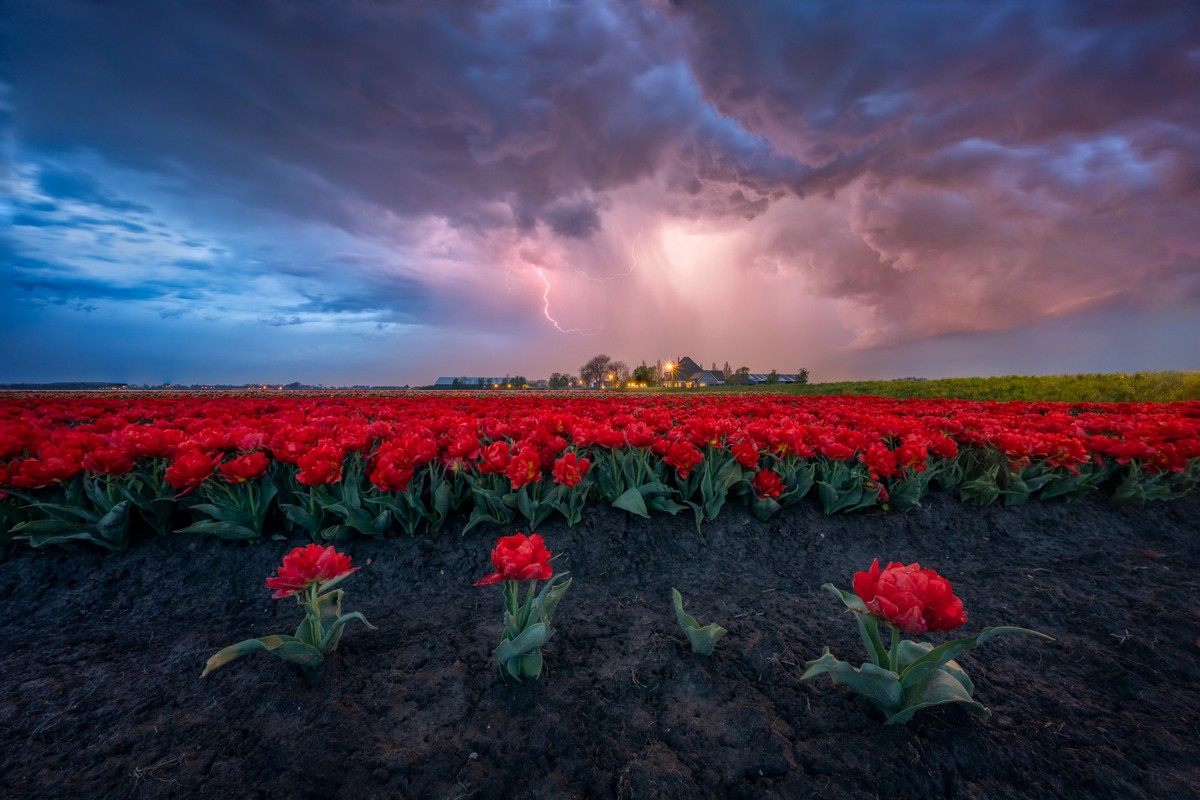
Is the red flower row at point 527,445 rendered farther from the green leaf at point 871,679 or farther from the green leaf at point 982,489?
the green leaf at point 871,679

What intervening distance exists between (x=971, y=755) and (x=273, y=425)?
232 inches

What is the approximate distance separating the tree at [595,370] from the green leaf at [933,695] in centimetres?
9976

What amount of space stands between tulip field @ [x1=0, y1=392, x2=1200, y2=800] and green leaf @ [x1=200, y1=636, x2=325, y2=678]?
0.02 m

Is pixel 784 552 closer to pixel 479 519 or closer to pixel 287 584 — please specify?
Result: pixel 479 519

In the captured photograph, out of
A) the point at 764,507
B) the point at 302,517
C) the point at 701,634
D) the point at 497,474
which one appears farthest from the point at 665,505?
the point at 302,517

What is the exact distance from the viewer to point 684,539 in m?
3.83

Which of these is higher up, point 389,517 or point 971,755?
point 389,517

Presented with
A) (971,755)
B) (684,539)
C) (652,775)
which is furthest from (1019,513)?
(652,775)

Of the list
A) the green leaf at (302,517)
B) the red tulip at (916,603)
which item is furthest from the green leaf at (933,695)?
the green leaf at (302,517)

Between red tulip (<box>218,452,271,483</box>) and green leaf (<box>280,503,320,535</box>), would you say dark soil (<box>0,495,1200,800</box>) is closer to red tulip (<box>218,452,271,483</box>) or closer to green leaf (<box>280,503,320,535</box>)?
green leaf (<box>280,503,320,535</box>)

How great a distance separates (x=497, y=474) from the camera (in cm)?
387

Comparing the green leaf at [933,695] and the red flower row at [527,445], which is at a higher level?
the red flower row at [527,445]

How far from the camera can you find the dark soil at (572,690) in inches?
64.6

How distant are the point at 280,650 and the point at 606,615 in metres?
1.67
